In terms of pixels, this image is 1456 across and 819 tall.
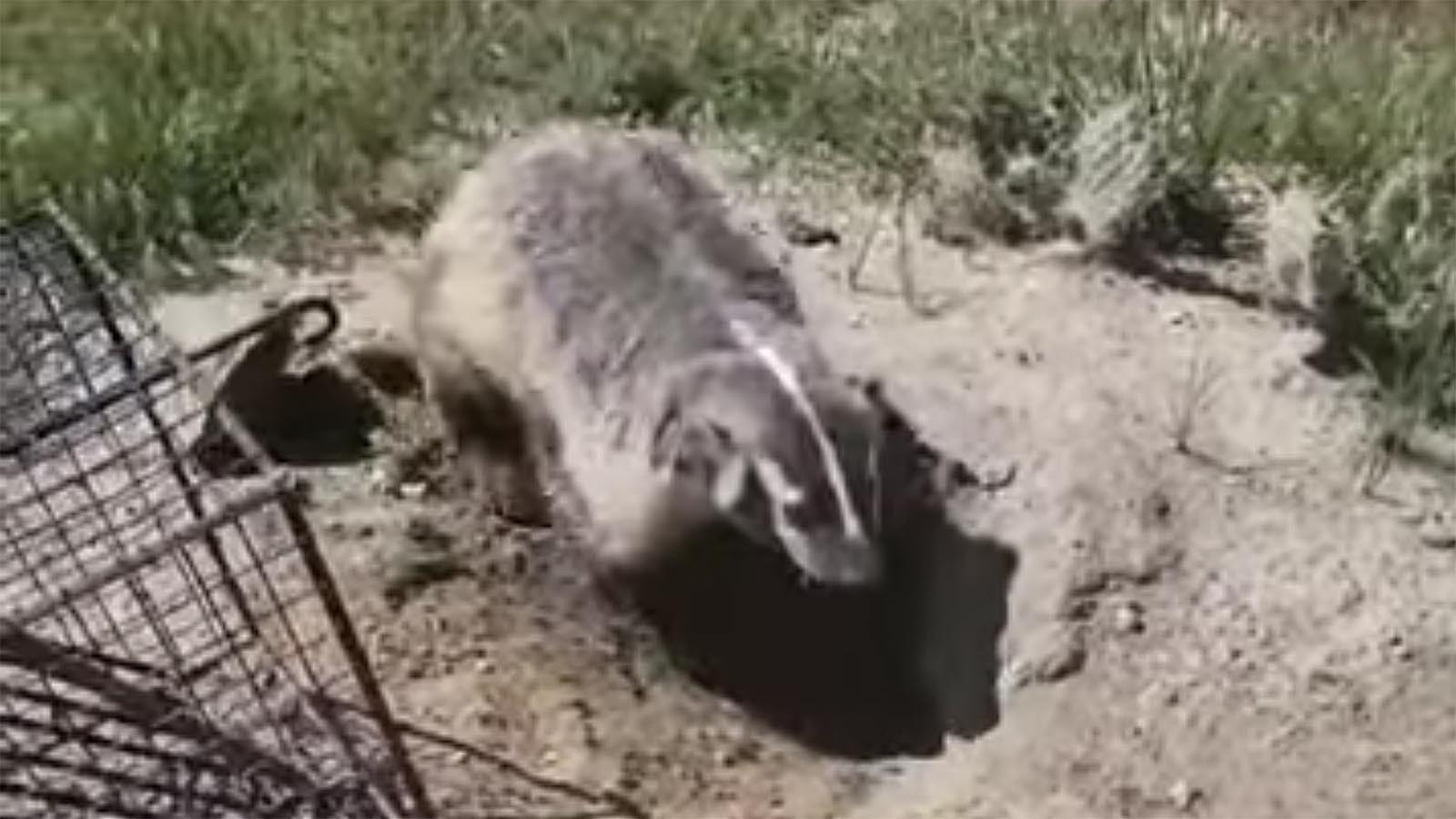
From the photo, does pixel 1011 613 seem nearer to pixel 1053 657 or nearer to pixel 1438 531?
pixel 1053 657

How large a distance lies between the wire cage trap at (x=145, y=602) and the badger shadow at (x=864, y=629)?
657 mm

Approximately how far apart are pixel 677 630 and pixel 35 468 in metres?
1.11

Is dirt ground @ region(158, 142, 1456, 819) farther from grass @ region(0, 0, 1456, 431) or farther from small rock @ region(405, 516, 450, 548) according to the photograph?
grass @ region(0, 0, 1456, 431)

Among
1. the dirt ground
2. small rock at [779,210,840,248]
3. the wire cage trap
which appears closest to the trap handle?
the wire cage trap

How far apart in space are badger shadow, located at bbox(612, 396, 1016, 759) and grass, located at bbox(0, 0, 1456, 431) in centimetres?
83

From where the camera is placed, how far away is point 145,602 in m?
4.93

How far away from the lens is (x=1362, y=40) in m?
7.04

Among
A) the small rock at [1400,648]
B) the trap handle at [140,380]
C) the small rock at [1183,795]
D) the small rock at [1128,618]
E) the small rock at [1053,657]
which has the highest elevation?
the trap handle at [140,380]

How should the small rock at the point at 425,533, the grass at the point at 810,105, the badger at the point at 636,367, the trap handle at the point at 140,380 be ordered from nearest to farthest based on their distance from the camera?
the trap handle at the point at 140,380
the badger at the point at 636,367
the small rock at the point at 425,533
the grass at the point at 810,105

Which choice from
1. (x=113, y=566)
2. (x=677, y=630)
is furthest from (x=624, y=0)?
(x=113, y=566)

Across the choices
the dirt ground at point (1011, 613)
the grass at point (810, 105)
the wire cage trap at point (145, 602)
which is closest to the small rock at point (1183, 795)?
the dirt ground at point (1011, 613)

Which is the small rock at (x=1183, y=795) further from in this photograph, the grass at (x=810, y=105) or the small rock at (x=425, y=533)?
the small rock at (x=425, y=533)

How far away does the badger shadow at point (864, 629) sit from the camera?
17.3ft

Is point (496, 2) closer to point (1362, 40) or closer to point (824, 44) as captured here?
point (824, 44)
